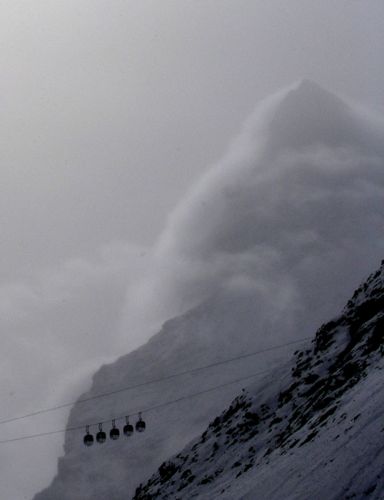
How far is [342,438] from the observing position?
19.8 m

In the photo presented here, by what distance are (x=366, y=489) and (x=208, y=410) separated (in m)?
175

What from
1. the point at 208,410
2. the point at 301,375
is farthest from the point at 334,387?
the point at 208,410

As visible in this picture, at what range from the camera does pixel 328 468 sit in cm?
1839

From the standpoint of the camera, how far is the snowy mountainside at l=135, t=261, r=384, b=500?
17891 mm

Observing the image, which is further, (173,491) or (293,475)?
(173,491)

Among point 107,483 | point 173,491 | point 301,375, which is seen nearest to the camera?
point 173,491

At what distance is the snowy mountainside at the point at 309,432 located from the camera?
1789 centimetres

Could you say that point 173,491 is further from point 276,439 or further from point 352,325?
point 352,325

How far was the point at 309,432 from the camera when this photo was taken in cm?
2462

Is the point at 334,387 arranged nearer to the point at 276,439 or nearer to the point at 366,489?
the point at 276,439

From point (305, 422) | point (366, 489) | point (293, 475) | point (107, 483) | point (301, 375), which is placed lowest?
point (366, 489)

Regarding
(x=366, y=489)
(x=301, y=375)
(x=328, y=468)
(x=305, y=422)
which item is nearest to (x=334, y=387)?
(x=305, y=422)

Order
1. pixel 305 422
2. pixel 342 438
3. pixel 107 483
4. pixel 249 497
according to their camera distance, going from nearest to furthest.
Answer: pixel 342 438 → pixel 249 497 → pixel 305 422 → pixel 107 483

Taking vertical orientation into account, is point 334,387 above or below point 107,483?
below
